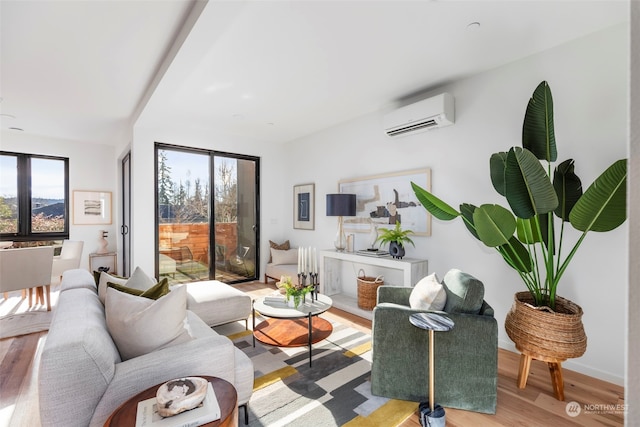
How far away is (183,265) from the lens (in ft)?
15.2

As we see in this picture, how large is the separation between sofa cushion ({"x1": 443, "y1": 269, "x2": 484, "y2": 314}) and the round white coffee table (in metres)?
1.03

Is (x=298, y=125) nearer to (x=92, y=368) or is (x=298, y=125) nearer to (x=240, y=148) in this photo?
(x=240, y=148)

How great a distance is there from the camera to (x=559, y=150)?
2406 millimetres

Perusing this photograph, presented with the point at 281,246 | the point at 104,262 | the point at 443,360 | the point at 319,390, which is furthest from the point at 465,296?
the point at 104,262

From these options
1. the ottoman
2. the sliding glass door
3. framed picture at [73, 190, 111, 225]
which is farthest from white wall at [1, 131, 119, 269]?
the ottoman

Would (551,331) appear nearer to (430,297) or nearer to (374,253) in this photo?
(430,297)

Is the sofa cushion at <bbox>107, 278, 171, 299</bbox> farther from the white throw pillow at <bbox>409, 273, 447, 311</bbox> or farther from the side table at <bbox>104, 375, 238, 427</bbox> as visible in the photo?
the white throw pillow at <bbox>409, 273, 447, 311</bbox>

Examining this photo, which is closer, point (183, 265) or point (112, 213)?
point (183, 265)

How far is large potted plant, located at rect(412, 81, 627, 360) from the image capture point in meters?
1.76

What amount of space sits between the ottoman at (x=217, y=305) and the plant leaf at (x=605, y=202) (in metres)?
2.82

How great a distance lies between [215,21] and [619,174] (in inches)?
99.9

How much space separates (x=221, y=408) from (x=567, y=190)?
2475 mm

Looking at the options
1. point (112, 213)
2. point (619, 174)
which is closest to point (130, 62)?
point (619, 174)

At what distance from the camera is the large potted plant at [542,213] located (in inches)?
69.2
